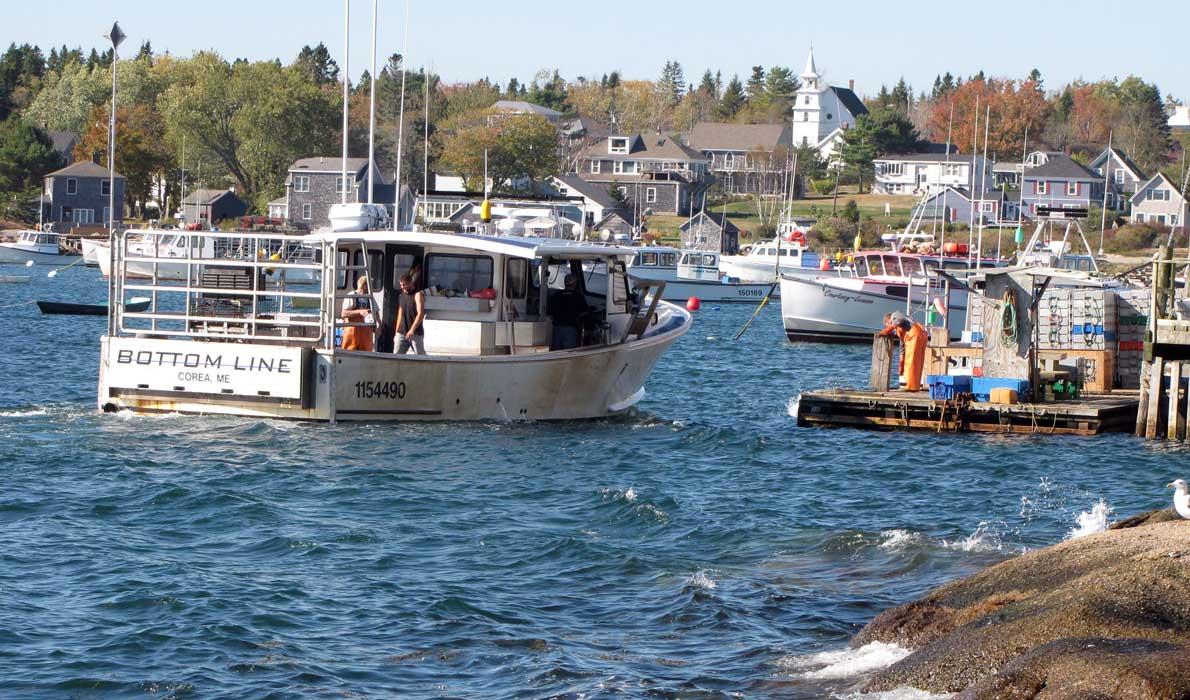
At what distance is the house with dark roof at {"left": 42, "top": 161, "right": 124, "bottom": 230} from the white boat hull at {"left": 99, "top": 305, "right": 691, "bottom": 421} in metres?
85.8

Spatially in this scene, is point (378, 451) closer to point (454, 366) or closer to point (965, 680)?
point (454, 366)

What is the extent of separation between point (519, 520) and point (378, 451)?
4.15m

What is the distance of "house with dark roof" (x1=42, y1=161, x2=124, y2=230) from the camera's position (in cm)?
10388

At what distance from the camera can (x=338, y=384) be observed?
21.1 metres

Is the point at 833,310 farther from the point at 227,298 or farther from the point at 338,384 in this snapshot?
the point at 338,384

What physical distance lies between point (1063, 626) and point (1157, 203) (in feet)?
350

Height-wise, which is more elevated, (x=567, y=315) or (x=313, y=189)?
(x=313, y=189)

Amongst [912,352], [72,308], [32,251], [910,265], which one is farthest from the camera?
[32,251]

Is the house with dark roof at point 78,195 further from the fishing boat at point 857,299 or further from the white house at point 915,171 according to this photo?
the fishing boat at point 857,299

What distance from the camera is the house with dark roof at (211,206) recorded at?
103688mm

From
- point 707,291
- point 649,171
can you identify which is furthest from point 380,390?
point 649,171

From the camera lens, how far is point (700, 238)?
320 ft

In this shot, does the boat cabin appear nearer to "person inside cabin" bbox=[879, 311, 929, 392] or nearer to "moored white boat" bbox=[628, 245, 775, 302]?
"person inside cabin" bbox=[879, 311, 929, 392]

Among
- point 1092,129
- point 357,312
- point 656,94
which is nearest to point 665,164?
point 1092,129
